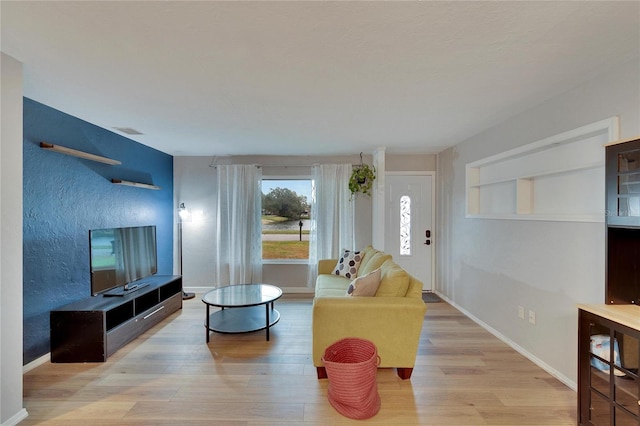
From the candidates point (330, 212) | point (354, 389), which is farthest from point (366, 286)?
point (330, 212)

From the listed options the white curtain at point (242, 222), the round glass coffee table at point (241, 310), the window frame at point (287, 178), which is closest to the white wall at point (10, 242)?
the round glass coffee table at point (241, 310)

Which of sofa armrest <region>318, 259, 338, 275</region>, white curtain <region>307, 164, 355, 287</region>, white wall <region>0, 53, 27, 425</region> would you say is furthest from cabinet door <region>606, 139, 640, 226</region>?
white wall <region>0, 53, 27, 425</region>

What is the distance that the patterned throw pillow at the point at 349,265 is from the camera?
3.74m

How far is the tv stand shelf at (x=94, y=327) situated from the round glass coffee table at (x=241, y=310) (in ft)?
2.38

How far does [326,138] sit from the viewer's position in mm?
3572

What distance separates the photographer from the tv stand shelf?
8.16 ft

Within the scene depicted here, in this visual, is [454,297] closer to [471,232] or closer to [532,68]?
[471,232]

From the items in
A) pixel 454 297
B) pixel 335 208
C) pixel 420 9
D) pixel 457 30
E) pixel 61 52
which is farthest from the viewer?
pixel 335 208

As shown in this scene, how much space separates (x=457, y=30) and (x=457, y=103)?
3.59 ft

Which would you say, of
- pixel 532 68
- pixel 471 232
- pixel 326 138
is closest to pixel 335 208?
pixel 326 138

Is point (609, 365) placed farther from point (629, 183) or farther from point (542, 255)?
point (542, 255)

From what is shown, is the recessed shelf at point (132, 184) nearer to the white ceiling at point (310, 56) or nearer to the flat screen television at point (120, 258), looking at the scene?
the flat screen television at point (120, 258)

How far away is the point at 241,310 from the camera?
11.7ft

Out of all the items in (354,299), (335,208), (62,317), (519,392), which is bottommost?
(519,392)
